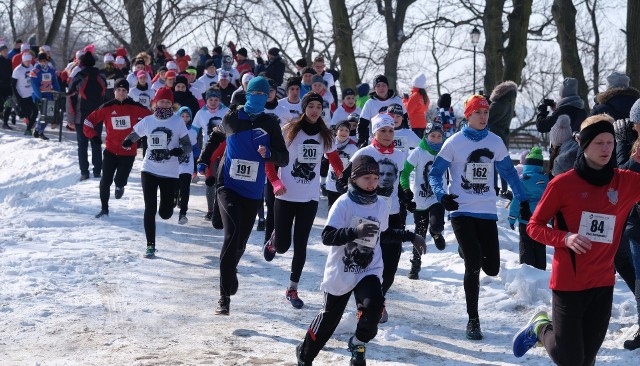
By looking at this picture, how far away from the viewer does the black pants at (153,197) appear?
10.6m

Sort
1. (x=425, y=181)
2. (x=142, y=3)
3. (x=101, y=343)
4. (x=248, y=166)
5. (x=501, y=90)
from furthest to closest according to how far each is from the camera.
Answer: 1. (x=142, y=3)
2. (x=501, y=90)
3. (x=425, y=181)
4. (x=248, y=166)
5. (x=101, y=343)

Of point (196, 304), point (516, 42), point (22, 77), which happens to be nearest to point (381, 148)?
point (196, 304)

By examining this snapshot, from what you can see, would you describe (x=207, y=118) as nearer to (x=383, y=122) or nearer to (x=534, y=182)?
(x=534, y=182)

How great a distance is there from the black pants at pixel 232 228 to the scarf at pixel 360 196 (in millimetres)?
1941

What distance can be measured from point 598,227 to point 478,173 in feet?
7.48

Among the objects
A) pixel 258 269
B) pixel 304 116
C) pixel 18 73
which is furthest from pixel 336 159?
pixel 18 73

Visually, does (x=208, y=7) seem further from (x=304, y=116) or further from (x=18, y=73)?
(x=304, y=116)

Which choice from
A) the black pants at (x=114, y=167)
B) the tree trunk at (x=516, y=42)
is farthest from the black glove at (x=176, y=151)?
the tree trunk at (x=516, y=42)

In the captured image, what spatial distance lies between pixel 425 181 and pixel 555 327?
14.1 ft

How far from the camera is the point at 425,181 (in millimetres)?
9828

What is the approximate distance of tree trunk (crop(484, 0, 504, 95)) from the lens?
19.7 metres

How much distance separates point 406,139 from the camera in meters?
10.6

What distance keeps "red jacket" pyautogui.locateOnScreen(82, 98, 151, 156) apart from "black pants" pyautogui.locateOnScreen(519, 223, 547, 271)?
5.34m

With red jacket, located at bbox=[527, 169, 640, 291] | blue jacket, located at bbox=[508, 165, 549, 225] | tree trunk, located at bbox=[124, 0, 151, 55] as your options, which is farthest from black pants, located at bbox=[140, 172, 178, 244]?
tree trunk, located at bbox=[124, 0, 151, 55]
